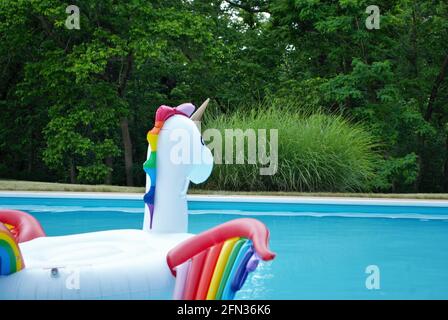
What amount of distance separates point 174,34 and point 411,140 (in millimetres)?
4857

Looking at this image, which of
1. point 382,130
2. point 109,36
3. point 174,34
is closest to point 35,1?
point 109,36

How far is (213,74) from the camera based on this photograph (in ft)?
38.2

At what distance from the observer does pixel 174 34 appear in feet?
33.1

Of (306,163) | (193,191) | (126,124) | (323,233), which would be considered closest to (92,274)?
(323,233)

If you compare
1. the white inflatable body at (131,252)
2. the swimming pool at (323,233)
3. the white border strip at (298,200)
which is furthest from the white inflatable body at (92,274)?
the white border strip at (298,200)

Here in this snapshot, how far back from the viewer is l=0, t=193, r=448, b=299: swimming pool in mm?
4328

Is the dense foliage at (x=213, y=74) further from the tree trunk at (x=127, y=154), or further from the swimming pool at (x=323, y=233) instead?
the swimming pool at (x=323, y=233)

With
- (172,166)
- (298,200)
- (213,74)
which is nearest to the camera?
(172,166)

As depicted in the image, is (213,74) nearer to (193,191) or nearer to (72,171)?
(72,171)

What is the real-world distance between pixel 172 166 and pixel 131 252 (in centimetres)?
52

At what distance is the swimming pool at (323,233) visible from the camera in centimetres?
433

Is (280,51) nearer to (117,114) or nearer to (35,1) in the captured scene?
(117,114)
